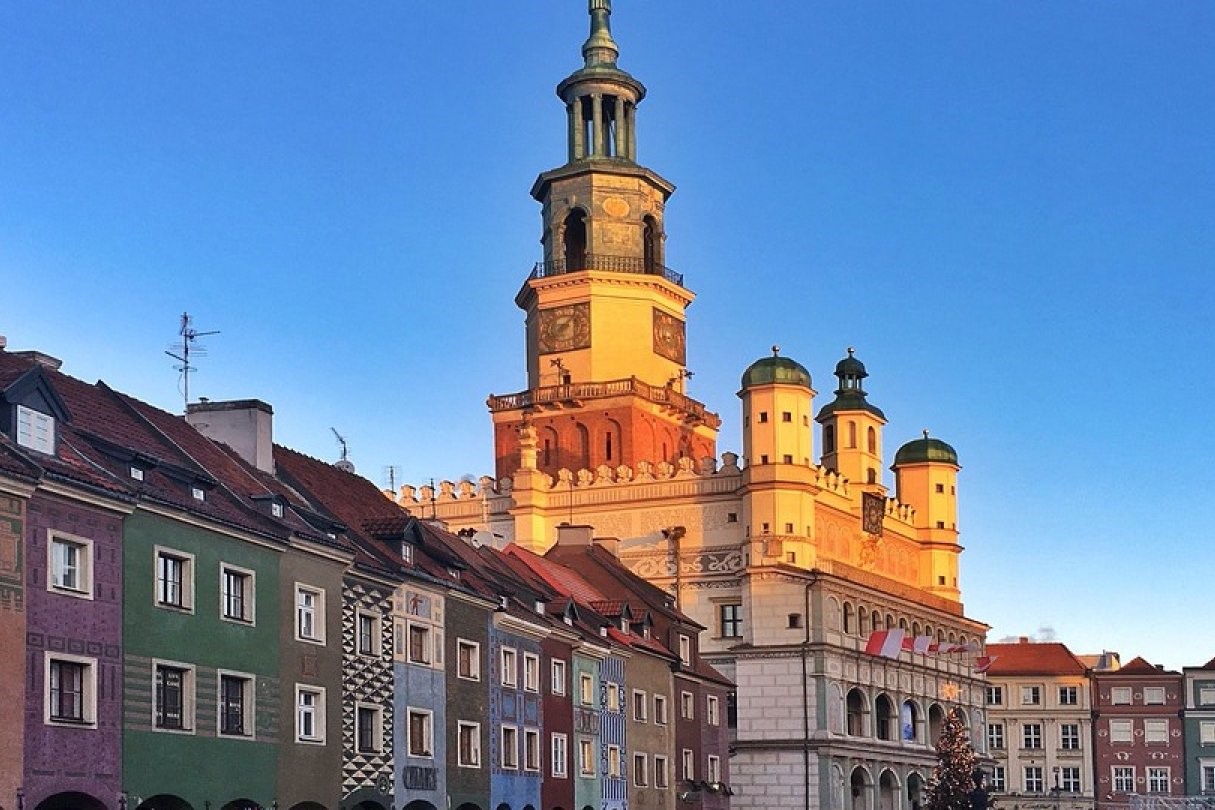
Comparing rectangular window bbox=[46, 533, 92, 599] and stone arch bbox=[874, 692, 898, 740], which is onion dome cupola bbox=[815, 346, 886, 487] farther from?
rectangular window bbox=[46, 533, 92, 599]

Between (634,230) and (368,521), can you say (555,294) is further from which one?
(368,521)

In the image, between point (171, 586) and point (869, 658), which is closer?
point (171, 586)

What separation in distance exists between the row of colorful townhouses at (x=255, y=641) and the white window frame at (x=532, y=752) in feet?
0.30

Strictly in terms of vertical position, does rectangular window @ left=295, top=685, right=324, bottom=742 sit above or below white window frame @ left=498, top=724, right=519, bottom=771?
above

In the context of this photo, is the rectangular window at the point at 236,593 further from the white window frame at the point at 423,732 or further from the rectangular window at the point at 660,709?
the rectangular window at the point at 660,709

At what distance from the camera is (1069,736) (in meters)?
134

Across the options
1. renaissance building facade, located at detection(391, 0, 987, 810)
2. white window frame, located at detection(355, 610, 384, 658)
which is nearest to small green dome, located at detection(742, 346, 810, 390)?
renaissance building facade, located at detection(391, 0, 987, 810)

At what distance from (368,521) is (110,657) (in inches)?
601

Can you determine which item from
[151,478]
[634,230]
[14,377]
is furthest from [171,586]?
[634,230]

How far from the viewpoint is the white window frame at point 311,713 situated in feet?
145

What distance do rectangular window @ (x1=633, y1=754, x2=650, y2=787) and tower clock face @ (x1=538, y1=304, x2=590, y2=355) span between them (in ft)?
123

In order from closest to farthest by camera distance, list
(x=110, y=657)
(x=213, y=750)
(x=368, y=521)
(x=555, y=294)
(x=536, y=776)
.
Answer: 1. (x=110, y=657)
2. (x=213, y=750)
3. (x=368, y=521)
4. (x=536, y=776)
5. (x=555, y=294)

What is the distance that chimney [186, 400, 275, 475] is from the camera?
5116cm

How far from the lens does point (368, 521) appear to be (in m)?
52.3
